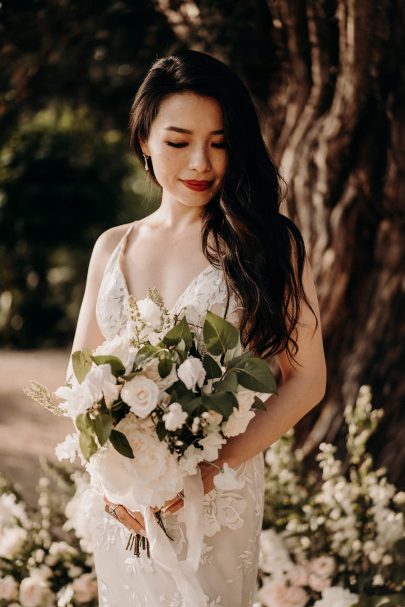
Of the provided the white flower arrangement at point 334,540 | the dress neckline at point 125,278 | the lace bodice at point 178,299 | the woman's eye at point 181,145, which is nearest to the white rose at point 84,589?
the white flower arrangement at point 334,540

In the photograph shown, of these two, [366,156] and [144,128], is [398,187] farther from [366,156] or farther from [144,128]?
[144,128]

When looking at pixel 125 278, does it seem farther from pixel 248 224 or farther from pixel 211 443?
pixel 211 443

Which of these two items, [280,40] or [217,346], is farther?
[280,40]

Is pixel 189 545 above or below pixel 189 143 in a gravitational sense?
below

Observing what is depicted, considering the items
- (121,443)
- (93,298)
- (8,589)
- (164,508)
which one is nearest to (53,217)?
(8,589)

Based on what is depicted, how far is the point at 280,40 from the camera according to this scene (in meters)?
4.27

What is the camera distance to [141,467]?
6.61ft

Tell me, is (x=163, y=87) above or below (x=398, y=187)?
below

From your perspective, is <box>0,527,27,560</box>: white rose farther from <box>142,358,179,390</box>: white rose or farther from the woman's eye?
the woman's eye

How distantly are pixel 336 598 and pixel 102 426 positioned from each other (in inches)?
57.3

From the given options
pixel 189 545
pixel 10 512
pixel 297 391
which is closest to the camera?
pixel 189 545

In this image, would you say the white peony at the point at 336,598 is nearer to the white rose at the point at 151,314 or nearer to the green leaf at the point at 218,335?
the green leaf at the point at 218,335

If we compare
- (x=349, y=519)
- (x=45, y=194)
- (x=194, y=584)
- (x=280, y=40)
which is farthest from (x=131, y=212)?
(x=194, y=584)

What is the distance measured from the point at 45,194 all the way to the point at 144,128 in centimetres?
1036
